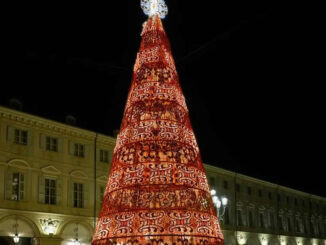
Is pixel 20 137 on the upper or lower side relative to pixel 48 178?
upper

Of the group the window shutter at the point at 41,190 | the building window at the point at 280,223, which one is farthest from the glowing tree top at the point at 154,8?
the building window at the point at 280,223

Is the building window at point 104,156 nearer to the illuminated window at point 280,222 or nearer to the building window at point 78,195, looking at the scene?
the building window at point 78,195

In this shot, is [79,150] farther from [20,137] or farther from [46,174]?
[20,137]

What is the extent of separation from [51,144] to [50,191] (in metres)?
2.53

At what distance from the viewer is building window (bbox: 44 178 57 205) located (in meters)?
26.3

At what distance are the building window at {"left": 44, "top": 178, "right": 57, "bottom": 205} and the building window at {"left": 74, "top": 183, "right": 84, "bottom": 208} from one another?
4.93 ft

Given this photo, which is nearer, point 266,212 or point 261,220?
point 261,220

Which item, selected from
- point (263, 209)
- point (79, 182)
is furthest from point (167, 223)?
point (263, 209)

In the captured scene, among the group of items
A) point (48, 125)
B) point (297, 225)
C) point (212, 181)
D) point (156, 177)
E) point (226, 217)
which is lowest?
point (156, 177)

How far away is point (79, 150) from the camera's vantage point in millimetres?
28594

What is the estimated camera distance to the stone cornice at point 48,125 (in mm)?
24781

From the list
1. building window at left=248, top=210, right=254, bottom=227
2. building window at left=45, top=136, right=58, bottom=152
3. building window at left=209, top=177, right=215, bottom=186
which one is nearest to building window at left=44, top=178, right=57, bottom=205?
building window at left=45, top=136, right=58, bottom=152

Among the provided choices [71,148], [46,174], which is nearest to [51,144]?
[71,148]

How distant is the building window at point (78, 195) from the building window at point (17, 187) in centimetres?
361
